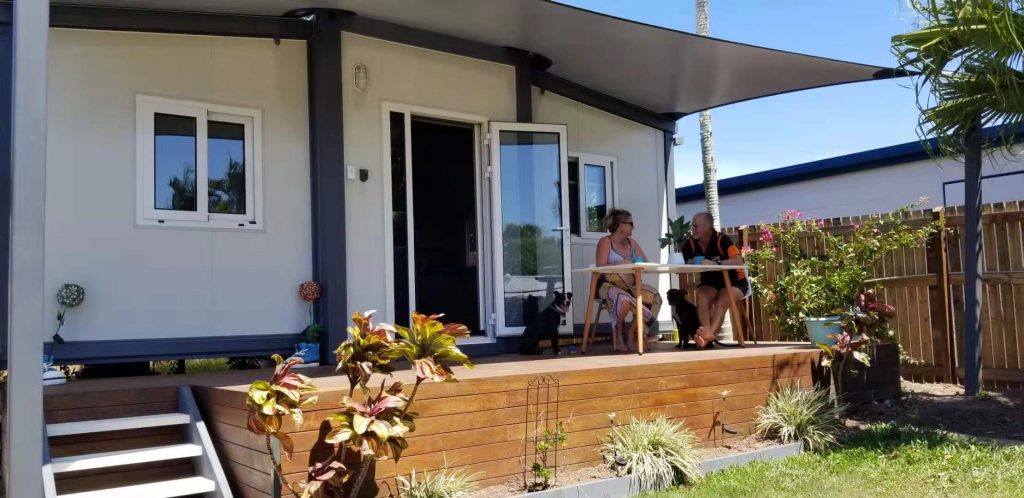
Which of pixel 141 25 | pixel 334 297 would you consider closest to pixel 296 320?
pixel 334 297

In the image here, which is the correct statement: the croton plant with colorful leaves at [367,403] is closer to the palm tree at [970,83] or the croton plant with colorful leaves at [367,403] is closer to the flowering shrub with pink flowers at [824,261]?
the palm tree at [970,83]

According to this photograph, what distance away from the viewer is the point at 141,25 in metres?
5.56

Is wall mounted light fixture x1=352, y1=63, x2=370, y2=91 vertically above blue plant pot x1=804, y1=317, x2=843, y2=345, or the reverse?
wall mounted light fixture x1=352, y1=63, x2=370, y2=91

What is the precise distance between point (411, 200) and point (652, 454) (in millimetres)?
2805

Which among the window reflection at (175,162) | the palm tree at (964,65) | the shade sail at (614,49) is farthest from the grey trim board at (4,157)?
the palm tree at (964,65)

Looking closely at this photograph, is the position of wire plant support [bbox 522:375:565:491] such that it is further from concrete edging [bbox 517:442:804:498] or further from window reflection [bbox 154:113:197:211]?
window reflection [bbox 154:113:197:211]

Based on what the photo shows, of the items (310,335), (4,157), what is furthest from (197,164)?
(310,335)

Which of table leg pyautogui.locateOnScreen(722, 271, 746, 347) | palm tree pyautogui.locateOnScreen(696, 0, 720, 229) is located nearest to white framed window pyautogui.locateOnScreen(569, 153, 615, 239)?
table leg pyautogui.locateOnScreen(722, 271, 746, 347)

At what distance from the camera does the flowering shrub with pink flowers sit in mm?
7012

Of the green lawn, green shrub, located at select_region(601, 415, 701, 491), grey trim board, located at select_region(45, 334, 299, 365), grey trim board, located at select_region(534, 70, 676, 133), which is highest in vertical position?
grey trim board, located at select_region(534, 70, 676, 133)

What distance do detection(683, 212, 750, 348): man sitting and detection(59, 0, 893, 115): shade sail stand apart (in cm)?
130

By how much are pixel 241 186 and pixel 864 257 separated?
5.01 meters

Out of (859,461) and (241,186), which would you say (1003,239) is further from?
(241,186)

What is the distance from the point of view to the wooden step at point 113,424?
159 inches
